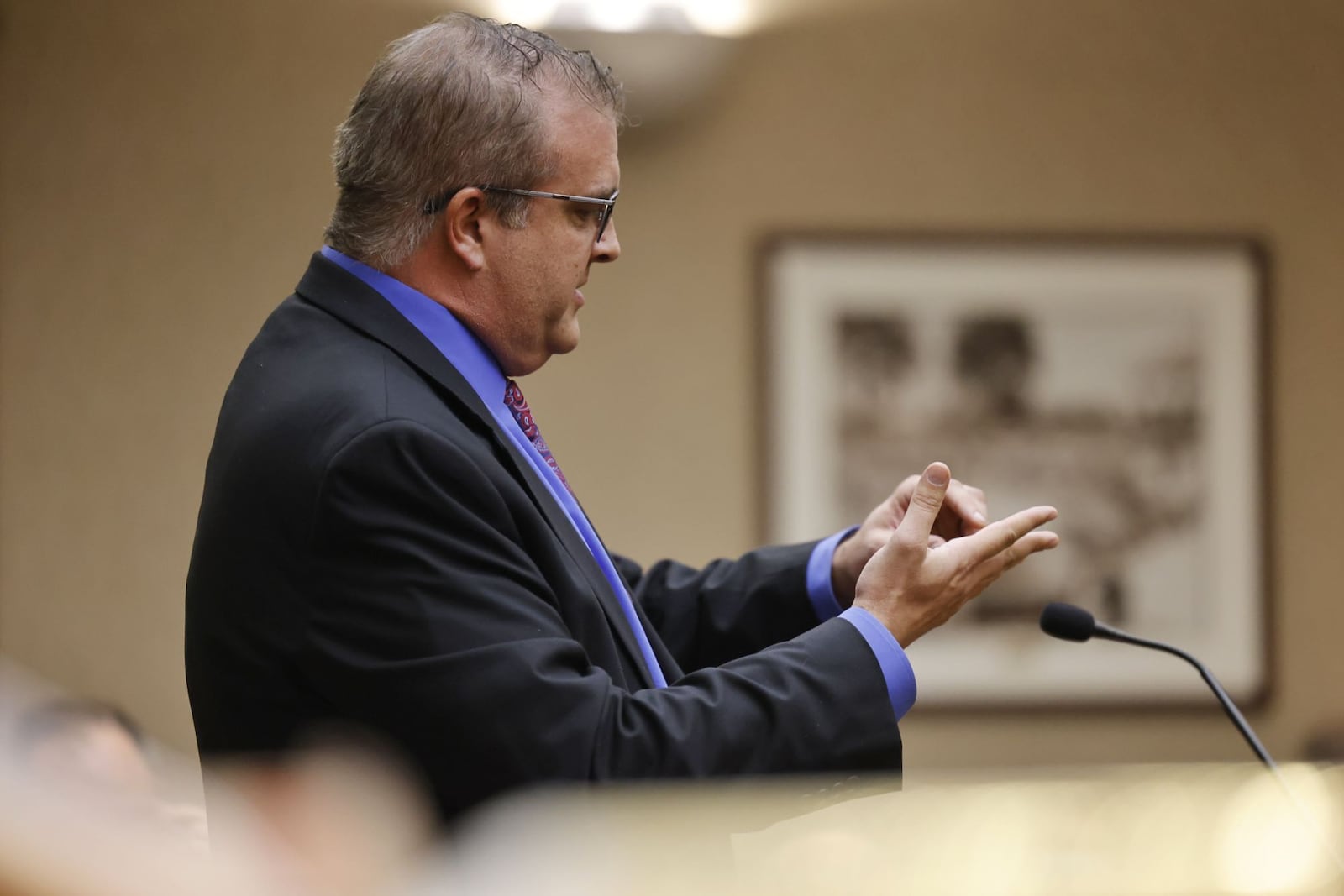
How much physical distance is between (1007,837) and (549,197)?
120cm

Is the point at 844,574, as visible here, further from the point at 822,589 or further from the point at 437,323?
the point at 437,323

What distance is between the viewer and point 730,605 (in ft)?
6.06

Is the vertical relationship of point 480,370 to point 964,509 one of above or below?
above

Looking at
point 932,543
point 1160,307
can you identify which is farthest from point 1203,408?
point 932,543

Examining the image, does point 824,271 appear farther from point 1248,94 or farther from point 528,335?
point 528,335

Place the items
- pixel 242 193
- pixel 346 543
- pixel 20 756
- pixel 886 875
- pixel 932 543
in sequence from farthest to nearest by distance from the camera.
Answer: pixel 242 193, pixel 932 543, pixel 346 543, pixel 886 875, pixel 20 756

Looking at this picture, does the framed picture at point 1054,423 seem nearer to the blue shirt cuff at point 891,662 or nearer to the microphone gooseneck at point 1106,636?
the microphone gooseneck at point 1106,636

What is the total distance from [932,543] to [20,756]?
4.88 feet

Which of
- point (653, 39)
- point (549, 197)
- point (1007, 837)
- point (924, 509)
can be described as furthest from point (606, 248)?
point (653, 39)

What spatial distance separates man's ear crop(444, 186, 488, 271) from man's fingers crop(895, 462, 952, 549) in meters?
0.51

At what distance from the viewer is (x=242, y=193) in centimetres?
325

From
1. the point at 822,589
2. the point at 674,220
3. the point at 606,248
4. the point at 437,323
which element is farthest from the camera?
the point at 674,220

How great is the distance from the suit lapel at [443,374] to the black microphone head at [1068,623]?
1.88 ft

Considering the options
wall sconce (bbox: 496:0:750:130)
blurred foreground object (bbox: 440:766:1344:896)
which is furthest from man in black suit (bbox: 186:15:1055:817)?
wall sconce (bbox: 496:0:750:130)
